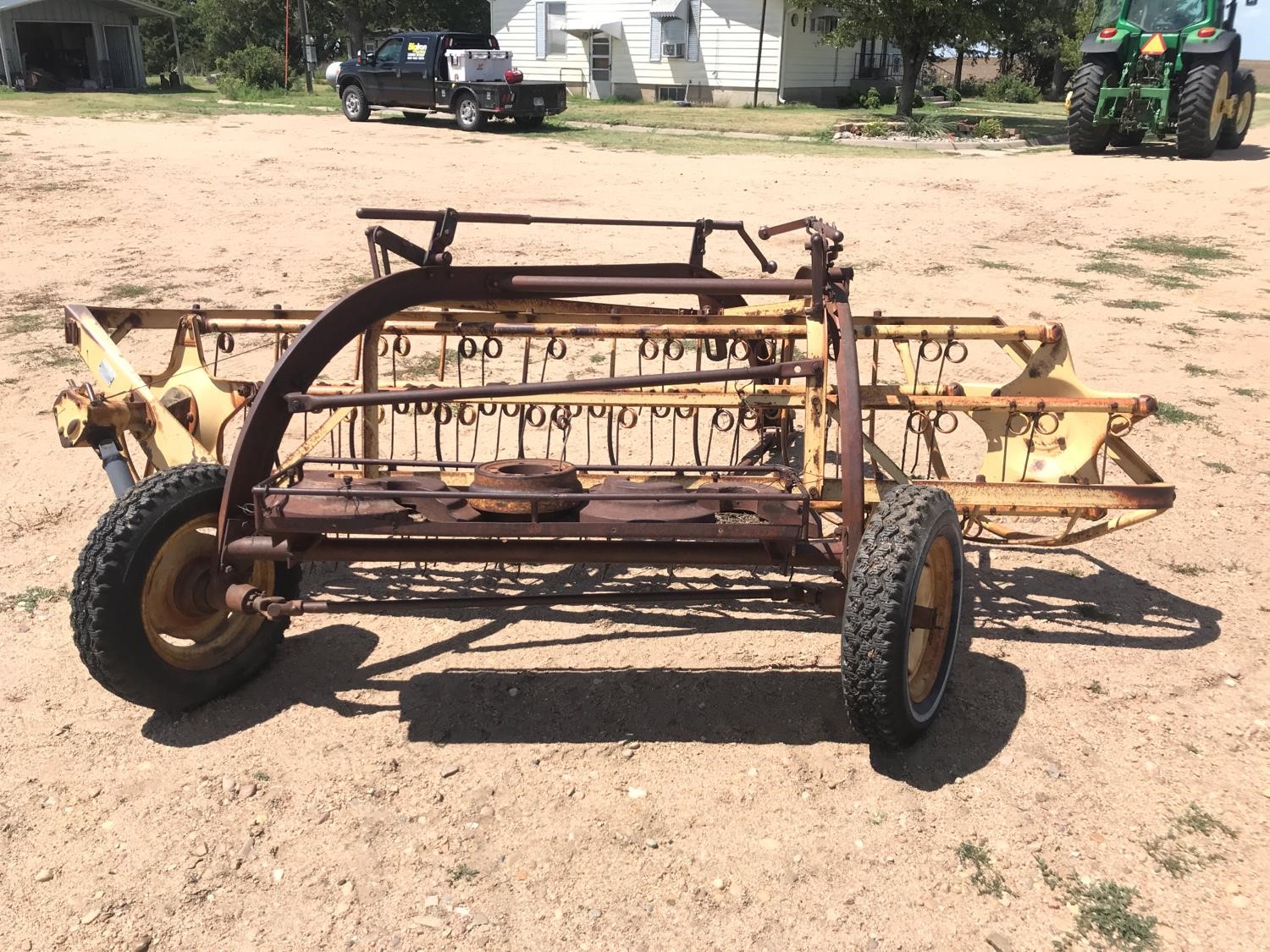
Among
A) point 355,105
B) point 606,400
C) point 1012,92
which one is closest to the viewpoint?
point 606,400

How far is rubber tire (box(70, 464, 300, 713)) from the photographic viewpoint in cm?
296

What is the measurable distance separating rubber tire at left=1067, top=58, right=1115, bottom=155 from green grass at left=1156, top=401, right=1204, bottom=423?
13.8 meters

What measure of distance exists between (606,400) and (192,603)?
1.86 meters

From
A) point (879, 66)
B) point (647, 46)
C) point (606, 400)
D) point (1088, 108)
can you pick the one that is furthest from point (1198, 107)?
point (879, 66)

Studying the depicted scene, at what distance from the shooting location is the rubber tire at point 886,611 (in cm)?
278

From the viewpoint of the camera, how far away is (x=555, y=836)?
9.59 ft

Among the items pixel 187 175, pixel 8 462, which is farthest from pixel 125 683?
pixel 187 175

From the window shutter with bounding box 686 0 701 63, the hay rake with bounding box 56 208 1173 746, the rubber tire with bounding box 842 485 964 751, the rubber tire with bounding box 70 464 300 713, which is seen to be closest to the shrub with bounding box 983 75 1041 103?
the window shutter with bounding box 686 0 701 63

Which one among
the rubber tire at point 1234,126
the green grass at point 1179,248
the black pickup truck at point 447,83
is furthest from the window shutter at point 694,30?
the green grass at point 1179,248

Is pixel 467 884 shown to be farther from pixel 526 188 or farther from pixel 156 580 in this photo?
pixel 526 188

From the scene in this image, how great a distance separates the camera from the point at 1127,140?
20.2 metres

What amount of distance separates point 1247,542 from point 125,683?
483cm

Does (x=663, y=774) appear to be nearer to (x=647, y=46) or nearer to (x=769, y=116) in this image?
(x=769, y=116)

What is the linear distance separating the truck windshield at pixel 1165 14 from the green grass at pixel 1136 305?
1100 cm
